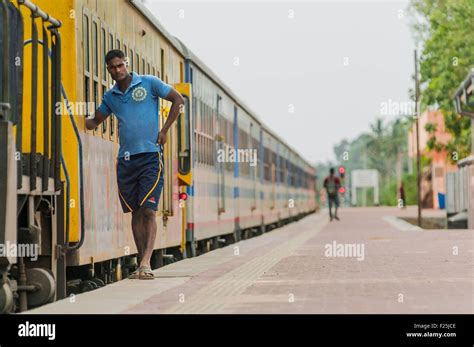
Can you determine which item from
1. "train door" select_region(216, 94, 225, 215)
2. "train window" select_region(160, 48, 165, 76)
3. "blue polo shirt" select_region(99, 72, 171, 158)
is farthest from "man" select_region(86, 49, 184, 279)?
"train door" select_region(216, 94, 225, 215)

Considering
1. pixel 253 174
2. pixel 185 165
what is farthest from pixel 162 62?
pixel 253 174

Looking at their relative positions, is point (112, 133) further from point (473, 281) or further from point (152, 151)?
point (473, 281)

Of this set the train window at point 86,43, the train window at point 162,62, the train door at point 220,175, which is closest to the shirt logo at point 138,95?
the train window at point 86,43

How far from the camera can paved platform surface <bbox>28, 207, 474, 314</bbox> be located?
8812 mm

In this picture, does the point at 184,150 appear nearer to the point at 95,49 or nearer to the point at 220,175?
the point at 95,49

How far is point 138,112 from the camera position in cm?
1126

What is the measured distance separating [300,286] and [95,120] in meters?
2.40

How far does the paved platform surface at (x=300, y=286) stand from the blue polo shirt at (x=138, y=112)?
131 cm

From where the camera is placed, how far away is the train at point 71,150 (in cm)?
871

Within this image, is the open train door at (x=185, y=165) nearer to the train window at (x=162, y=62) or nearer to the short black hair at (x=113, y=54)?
the train window at (x=162, y=62)
